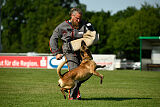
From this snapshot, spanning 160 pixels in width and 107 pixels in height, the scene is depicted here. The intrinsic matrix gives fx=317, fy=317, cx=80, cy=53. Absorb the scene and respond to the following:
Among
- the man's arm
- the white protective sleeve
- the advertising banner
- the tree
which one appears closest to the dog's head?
the white protective sleeve

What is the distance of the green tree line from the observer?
47.0 meters

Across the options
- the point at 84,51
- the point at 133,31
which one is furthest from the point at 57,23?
the point at 84,51

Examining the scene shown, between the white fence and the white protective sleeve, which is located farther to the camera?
the white fence

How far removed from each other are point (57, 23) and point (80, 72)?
119ft

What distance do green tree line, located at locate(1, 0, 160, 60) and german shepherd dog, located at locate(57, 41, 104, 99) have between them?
93.6 ft

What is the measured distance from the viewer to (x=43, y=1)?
6675 cm

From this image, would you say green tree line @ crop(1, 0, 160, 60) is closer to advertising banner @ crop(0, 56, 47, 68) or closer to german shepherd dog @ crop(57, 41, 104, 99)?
advertising banner @ crop(0, 56, 47, 68)

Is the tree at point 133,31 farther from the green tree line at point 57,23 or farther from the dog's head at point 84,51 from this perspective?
the dog's head at point 84,51

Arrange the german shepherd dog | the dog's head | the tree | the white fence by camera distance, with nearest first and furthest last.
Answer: the german shepherd dog < the dog's head < the white fence < the tree

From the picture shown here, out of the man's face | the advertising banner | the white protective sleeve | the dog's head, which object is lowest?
the advertising banner

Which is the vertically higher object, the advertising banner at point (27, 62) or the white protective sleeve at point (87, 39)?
the white protective sleeve at point (87, 39)

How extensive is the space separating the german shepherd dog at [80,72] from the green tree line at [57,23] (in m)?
28.5

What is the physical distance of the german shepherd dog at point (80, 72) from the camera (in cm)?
755

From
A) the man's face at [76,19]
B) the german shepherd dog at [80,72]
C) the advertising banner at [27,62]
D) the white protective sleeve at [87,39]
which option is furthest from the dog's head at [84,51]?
the advertising banner at [27,62]
